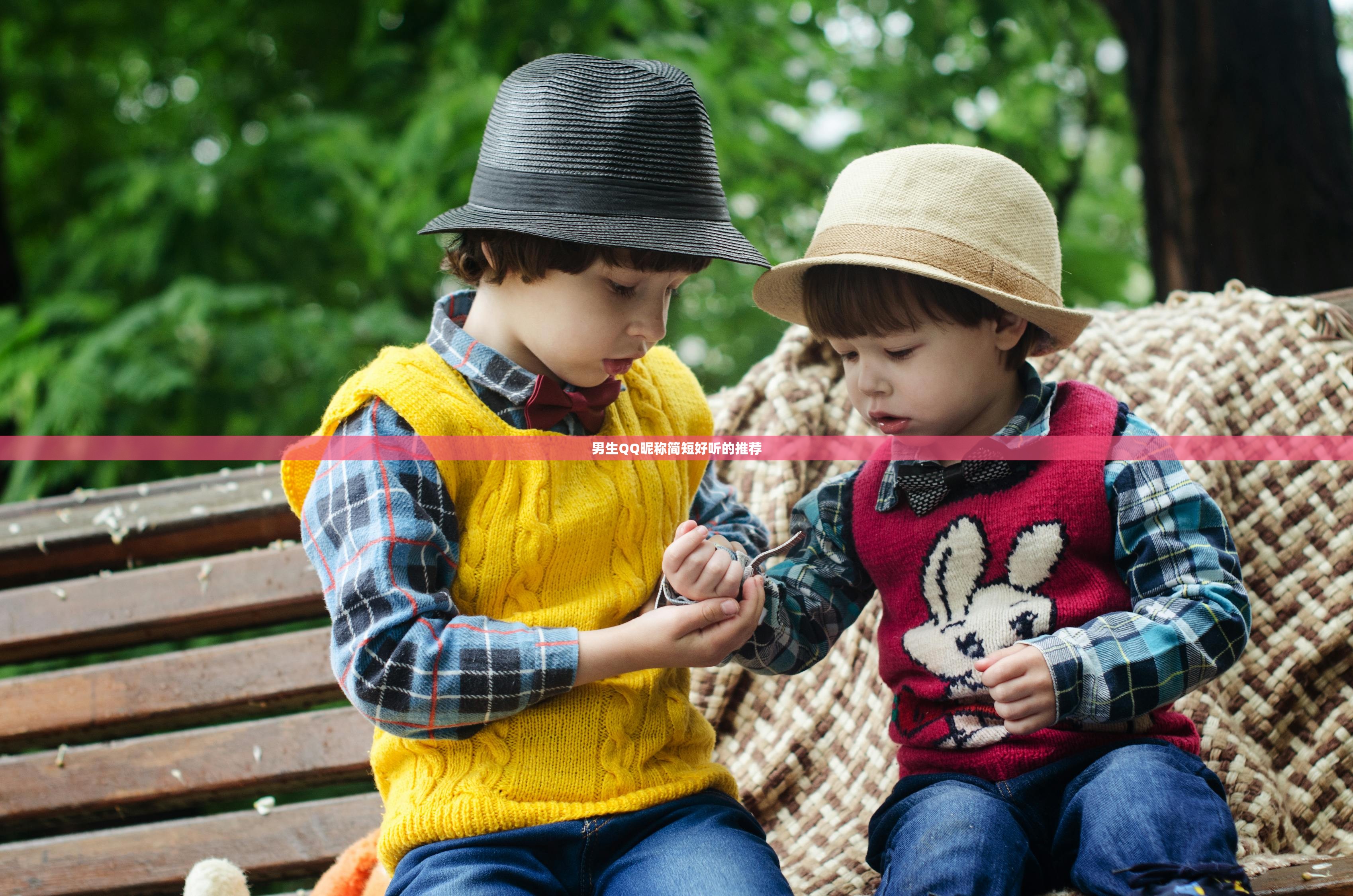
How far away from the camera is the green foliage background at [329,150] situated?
10.8 ft

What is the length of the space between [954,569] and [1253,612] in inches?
28.5

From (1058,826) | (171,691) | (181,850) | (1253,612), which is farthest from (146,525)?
(1253,612)

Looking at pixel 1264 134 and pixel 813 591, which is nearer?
pixel 813 591

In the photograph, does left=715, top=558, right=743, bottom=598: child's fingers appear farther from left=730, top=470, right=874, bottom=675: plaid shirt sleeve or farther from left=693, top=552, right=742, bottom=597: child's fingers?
left=730, top=470, right=874, bottom=675: plaid shirt sleeve

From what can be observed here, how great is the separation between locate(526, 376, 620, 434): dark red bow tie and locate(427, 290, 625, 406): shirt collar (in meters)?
0.01

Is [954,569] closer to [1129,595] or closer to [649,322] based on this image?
[1129,595]

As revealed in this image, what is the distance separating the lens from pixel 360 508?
133 cm

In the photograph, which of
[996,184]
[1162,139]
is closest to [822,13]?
[1162,139]

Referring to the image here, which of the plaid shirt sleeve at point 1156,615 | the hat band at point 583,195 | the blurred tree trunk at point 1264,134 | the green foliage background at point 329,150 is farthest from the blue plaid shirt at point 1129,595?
the green foliage background at point 329,150

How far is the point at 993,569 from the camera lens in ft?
4.75

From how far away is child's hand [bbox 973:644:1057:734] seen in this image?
1289 mm

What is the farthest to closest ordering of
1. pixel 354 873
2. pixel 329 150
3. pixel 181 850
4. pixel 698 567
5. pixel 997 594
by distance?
pixel 329 150 < pixel 181 850 < pixel 354 873 < pixel 997 594 < pixel 698 567

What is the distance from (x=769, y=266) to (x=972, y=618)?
515mm

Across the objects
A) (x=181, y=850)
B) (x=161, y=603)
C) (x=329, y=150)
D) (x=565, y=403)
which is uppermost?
(x=565, y=403)
